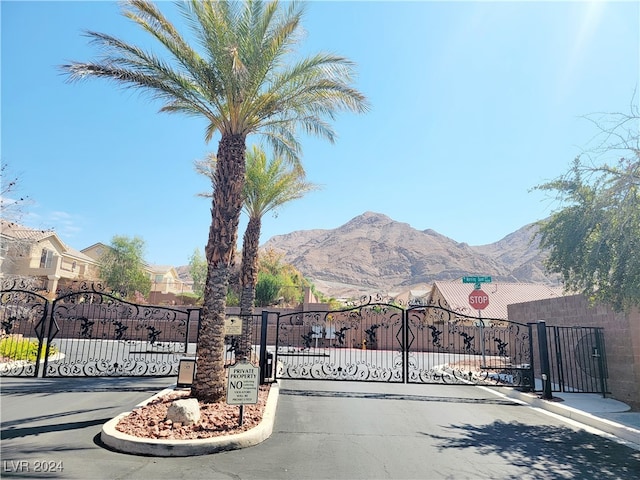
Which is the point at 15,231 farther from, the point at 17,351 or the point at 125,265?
the point at 125,265

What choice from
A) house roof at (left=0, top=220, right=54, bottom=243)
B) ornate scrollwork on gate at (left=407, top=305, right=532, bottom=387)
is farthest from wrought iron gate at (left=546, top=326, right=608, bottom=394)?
house roof at (left=0, top=220, right=54, bottom=243)

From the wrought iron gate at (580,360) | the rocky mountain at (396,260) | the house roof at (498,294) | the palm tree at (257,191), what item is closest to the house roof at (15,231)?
the palm tree at (257,191)

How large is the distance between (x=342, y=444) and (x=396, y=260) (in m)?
140

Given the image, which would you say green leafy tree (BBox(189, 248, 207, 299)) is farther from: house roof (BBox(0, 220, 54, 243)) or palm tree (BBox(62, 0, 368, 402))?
palm tree (BBox(62, 0, 368, 402))

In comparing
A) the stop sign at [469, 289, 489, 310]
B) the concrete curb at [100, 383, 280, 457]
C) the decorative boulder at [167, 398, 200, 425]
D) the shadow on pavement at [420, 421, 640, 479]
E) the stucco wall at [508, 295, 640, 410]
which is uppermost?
the stop sign at [469, 289, 489, 310]

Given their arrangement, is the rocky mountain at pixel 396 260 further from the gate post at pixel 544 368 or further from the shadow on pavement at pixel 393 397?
the shadow on pavement at pixel 393 397

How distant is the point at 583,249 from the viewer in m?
10.1

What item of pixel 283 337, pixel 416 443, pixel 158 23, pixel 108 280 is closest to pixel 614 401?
pixel 416 443

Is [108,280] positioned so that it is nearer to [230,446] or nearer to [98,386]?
[98,386]

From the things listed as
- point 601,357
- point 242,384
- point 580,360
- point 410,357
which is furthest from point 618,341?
point 410,357

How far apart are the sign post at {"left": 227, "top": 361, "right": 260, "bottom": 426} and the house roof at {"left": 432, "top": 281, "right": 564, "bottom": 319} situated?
26.7m

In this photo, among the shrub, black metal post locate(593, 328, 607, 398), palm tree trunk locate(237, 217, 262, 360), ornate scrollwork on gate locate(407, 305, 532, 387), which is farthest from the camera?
the shrub

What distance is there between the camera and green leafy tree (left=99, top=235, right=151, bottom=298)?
4369 centimetres

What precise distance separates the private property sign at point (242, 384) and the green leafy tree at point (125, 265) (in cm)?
4077
